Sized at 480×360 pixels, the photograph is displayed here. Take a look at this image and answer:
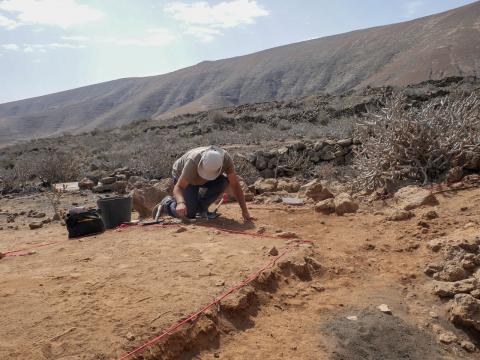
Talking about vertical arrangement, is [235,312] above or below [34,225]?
below

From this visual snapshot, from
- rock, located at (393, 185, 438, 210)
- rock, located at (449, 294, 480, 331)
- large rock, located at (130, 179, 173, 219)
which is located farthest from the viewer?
large rock, located at (130, 179, 173, 219)

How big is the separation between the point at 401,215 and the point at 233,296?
7.54ft

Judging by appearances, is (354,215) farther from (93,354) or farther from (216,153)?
(93,354)

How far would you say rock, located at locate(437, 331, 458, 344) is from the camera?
9.41 feet

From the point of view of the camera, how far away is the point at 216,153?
15.5ft

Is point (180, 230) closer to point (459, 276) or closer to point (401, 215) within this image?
point (401, 215)

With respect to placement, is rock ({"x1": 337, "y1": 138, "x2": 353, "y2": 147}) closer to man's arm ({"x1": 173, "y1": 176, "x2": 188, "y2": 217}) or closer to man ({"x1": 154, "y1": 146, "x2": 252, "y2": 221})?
man ({"x1": 154, "y1": 146, "x2": 252, "y2": 221})

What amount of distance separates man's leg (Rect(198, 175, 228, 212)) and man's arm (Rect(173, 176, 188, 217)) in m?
0.43

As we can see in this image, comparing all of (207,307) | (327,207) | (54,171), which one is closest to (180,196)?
(327,207)

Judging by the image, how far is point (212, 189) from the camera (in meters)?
5.22

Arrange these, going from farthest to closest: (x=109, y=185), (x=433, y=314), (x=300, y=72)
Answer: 1. (x=300, y=72)
2. (x=109, y=185)
3. (x=433, y=314)

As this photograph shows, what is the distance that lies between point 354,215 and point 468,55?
40347 millimetres

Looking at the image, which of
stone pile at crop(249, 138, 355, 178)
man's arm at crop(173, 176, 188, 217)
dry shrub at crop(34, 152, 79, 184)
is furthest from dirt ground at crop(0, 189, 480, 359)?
dry shrub at crop(34, 152, 79, 184)

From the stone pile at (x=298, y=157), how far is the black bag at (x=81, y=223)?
4330 mm
